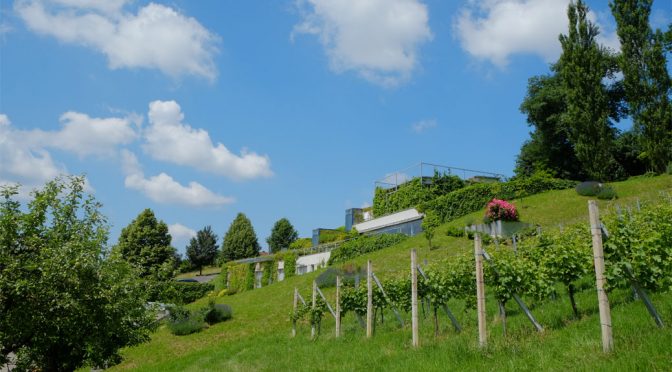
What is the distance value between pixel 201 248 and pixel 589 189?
57900 millimetres

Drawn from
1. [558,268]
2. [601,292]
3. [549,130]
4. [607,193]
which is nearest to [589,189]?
[607,193]

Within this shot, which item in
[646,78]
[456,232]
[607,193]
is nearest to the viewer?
[607,193]

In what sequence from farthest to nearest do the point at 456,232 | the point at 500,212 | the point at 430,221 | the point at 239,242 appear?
1. the point at 239,242
2. the point at 430,221
3. the point at 456,232
4. the point at 500,212

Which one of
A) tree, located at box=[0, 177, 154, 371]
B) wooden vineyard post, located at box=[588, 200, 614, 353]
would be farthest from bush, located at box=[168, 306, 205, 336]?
wooden vineyard post, located at box=[588, 200, 614, 353]

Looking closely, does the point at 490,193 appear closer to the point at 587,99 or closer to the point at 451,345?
the point at 587,99

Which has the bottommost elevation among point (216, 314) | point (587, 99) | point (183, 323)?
point (183, 323)

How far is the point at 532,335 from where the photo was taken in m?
8.48

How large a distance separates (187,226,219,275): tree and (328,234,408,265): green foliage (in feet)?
135

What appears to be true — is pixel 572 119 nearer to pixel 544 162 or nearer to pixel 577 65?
pixel 577 65

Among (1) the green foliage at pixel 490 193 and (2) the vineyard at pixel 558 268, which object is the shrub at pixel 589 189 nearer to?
(1) the green foliage at pixel 490 193

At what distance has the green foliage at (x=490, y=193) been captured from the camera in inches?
1481

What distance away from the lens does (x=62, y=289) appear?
10.1m

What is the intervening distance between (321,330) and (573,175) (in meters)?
38.4

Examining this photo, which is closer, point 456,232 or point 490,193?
point 456,232
